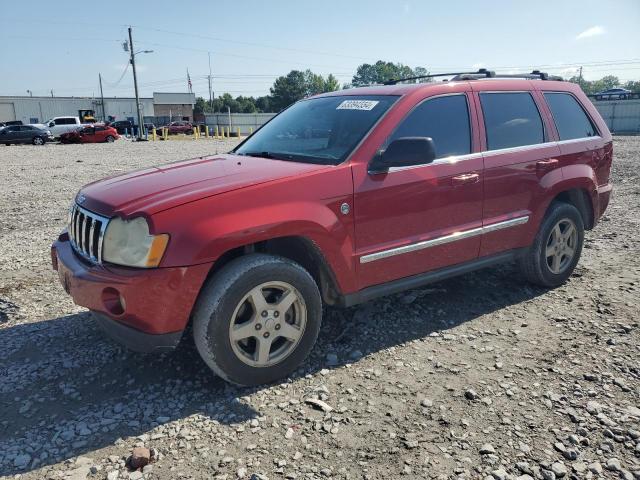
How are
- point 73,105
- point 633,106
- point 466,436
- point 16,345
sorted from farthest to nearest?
point 73,105 < point 633,106 < point 16,345 < point 466,436

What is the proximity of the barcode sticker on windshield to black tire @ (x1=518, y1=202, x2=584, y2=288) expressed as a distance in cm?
199

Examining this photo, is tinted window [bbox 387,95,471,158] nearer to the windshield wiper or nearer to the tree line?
the windshield wiper

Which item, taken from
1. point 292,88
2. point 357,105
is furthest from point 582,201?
point 292,88

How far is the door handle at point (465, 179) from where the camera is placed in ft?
12.7

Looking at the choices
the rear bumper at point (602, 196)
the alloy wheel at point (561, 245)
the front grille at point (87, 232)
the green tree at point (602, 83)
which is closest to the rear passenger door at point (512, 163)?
the alloy wheel at point (561, 245)

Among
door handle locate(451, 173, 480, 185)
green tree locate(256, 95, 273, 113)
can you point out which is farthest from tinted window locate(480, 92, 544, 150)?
green tree locate(256, 95, 273, 113)

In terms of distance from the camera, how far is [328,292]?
3590 mm

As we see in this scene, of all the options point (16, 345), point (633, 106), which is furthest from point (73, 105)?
point (16, 345)

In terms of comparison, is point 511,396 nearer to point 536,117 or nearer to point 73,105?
point 536,117

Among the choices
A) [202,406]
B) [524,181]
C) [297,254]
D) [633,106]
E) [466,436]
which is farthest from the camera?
[633,106]

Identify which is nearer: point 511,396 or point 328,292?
point 511,396

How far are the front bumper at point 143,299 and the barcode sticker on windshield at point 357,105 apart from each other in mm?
1803

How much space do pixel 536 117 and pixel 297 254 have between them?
2.63m

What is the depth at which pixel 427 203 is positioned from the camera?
3752 millimetres
